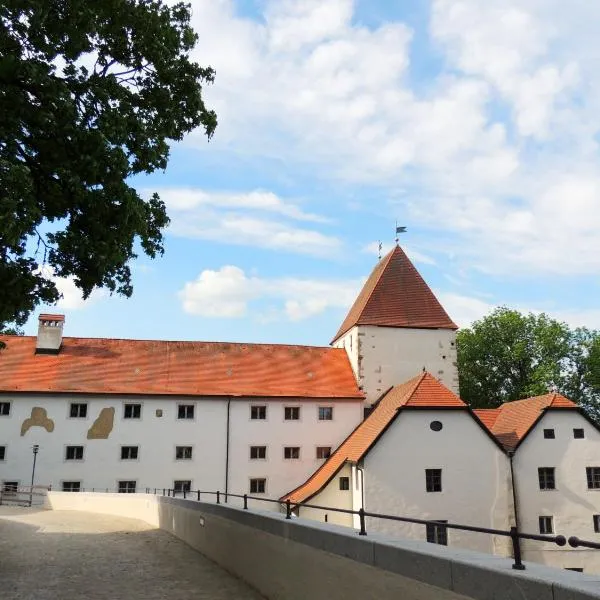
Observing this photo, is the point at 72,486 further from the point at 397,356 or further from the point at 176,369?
the point at 397,356

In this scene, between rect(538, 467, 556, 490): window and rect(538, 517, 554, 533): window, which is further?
rect(538, 467, 556, 490): window

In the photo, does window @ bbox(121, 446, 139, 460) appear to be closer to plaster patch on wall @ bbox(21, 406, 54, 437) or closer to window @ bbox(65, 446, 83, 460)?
window @ bbox(65, 446, 83, 460)

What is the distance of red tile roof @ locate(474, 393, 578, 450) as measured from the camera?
32.1 m

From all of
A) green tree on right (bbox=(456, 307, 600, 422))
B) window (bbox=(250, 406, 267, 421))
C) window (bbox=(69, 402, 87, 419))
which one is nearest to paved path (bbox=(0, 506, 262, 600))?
window (bbox=(69, 402, 87, 419))

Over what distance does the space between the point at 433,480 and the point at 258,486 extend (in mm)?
10967

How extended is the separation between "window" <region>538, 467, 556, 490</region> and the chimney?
29986 mm

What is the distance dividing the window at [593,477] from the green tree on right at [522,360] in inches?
713

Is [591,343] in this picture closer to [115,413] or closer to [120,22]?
[115,413]

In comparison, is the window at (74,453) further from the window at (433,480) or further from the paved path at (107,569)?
the window at (433,480)

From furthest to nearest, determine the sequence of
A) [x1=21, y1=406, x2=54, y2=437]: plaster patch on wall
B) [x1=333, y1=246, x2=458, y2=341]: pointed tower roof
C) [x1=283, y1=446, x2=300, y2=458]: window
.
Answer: [x1=333, y1=246, x2=458, y2=341]: pointed tower roof < [x1=283, y1=446, x2=300, y2=458]: window < [x1=21, y1=406, x2=54, y2=437]: plaster patch on wall

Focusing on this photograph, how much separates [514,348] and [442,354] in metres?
17.0

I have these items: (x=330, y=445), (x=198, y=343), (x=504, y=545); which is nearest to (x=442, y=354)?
(x=330, y=445)

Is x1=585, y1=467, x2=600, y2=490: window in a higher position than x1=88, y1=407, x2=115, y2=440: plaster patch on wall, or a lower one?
lower

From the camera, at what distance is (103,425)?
33.6m
